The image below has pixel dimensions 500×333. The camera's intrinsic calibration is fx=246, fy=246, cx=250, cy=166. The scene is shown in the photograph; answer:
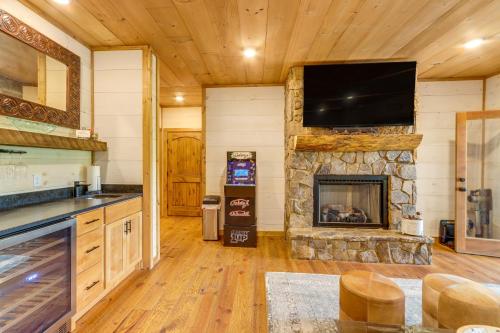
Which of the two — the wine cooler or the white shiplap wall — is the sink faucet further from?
the white shiplap wall

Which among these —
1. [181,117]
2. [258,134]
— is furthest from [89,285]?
[181,117]

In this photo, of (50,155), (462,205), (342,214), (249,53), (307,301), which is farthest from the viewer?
(342,214)

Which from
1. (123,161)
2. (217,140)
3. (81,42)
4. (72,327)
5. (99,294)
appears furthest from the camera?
(217,140)

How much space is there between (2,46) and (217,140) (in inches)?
109

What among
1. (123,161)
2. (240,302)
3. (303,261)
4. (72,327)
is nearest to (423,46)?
(303,261)

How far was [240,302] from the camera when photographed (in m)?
2.24

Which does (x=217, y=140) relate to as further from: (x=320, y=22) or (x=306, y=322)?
(x=306, y=322)

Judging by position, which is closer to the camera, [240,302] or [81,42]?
[240,302]

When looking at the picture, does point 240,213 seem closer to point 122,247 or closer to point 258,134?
point 258,134

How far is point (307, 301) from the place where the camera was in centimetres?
222

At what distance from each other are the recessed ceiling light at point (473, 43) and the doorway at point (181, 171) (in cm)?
464

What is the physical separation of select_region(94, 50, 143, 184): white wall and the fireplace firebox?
95.4 inches

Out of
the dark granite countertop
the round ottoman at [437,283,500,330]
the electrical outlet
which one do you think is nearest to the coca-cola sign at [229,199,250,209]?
the dark granite countertop

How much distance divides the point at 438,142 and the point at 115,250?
462 cm
